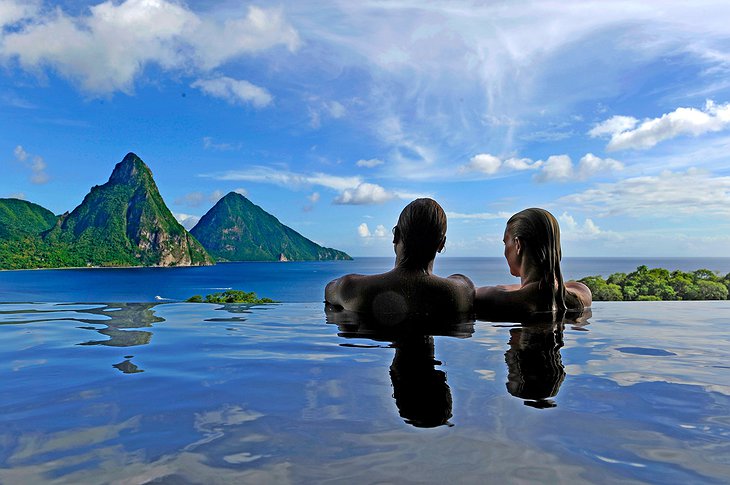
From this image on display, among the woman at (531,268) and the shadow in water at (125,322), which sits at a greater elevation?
the woman at (531,268)

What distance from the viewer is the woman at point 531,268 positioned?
20.9ft

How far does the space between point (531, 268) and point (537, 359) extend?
2.45 m

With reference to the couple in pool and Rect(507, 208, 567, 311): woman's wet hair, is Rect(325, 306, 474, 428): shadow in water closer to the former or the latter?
the couple in pool

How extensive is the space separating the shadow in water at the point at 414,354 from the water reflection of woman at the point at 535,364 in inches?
19.2

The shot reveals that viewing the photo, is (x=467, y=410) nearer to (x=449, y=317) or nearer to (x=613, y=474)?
(x=613, y=474)

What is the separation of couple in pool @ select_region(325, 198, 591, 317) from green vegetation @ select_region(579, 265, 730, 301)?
23242 millimetres

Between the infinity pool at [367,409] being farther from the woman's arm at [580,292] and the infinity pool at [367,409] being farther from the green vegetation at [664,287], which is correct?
the green vegetation at [664,287]

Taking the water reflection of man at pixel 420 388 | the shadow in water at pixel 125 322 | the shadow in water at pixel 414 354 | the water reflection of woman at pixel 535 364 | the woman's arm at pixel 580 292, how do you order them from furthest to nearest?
the woman's arm at pixel 580 292 < the shadow in water at pixel 125 322 < the water reflection of woman at pixel 535 364 < the shadow in water at pixel 414 354 < the water reflection of man at pixel 420 388

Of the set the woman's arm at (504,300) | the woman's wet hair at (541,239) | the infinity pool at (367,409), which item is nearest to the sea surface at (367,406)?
the infinity pool at (367,409)

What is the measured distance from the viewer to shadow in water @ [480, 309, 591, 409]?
309cm

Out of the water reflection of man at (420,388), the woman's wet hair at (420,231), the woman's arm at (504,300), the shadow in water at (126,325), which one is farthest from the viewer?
the woman's arm at (504,300)

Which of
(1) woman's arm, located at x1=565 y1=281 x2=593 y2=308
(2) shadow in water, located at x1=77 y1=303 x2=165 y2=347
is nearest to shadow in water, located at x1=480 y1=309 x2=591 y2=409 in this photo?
(1) woman's arm, located at x1=565 y1=281 x2=593 y2=308

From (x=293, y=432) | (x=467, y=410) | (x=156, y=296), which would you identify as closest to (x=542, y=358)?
(x=467, y=410)

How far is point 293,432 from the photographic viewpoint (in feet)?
7.88
